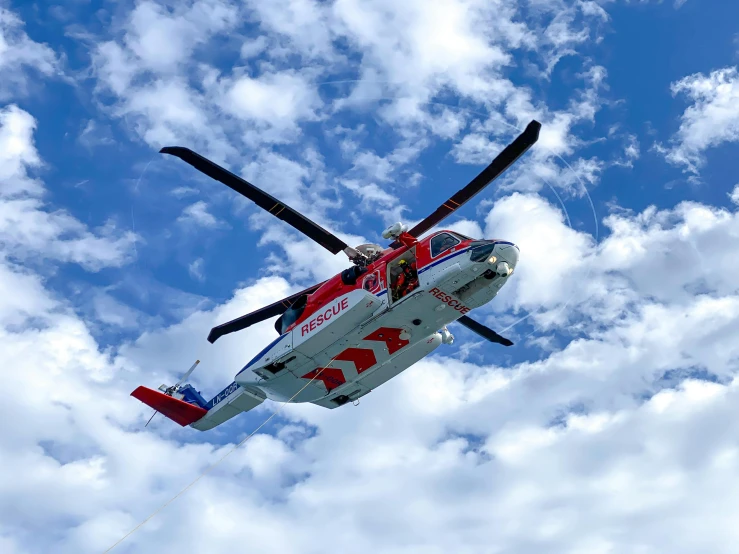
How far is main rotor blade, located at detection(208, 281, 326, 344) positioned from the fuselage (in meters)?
1.27

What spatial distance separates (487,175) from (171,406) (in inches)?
751

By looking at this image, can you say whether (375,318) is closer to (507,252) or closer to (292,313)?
(292,313)

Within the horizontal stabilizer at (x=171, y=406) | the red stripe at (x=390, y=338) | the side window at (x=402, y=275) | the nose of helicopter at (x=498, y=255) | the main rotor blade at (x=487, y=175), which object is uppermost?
the main rotor blade at (x=487, y=175)

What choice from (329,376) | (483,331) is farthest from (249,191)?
(483,331)

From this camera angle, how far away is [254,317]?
34625mm

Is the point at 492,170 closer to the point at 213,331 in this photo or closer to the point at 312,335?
the point at 312,335

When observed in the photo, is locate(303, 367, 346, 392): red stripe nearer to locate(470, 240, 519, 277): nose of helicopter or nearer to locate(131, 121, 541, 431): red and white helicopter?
locate(131, 121, 541, 431): red and white helicopter

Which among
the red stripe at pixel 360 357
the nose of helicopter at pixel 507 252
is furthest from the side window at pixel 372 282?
the nose of helicopter at pixel 507 252

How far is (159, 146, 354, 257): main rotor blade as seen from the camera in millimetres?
28344

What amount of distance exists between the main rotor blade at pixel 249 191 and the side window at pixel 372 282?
2.39 metres

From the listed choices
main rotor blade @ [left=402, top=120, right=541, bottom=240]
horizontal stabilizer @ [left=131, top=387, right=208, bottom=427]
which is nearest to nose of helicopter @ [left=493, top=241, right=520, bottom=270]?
main rotor blade @ [left=402, top=120, right=541, bottom=240]

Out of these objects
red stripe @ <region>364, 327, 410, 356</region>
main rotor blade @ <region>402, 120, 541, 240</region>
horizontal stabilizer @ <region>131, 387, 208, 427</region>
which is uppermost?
main rotor blade @ <region>402, 120, 541, 240</region>

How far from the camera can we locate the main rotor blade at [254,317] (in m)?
33.5

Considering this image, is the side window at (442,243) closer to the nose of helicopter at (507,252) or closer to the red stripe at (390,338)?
the nose of helicopter at (507,252)
